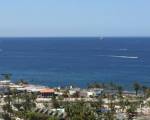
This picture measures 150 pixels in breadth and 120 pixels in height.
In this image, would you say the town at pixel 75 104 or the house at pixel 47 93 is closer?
the town at pixel 75 104

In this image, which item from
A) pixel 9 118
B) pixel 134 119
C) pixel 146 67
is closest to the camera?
pixel 9 118

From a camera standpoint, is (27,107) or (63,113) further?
(27,107)

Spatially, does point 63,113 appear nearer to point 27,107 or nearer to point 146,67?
point 27,107

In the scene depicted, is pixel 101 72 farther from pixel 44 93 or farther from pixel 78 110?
pixel 78 110

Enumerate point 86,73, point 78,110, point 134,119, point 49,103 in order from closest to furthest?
point 78,110, point 134,119, point 49,103, point 86,73


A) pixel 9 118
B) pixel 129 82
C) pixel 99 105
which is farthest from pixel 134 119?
pixel 129 82

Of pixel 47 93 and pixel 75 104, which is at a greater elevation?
pixel 75 104

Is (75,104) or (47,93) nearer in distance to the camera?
(75,104)

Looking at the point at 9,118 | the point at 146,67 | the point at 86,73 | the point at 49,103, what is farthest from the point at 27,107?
the point at 146,67

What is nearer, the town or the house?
the town
